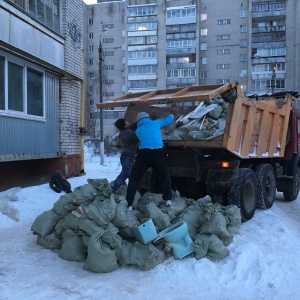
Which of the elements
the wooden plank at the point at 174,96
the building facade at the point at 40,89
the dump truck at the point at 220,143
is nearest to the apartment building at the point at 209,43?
the building facade at the point at 40,89

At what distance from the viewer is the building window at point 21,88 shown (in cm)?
755

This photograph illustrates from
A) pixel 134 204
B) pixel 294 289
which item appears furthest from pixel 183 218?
pixel 294 289

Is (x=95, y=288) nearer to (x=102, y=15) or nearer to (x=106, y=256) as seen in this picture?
(x=106, y=256)

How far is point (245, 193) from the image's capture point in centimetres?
623

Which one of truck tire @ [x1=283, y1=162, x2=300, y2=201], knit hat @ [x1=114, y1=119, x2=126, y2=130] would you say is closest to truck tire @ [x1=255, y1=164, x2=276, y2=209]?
truck tire @ [x1=283, y1=162, x2=300, y2=201]

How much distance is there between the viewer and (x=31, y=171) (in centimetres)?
952

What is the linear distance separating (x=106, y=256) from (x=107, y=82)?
53106 millimetres

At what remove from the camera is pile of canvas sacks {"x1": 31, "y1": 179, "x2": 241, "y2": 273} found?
396 cm

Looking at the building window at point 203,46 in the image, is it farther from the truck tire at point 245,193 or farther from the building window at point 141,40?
the truck tire at point 245,193

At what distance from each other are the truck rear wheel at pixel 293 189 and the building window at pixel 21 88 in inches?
238

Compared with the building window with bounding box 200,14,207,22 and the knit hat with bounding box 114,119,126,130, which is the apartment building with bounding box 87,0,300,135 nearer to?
the building window with bounding box 200,14,207,22

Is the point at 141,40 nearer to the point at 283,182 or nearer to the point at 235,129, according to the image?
the point at 283,182

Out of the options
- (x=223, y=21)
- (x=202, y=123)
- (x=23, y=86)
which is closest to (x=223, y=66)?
(x=223, y=21)

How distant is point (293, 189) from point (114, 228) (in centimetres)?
561
